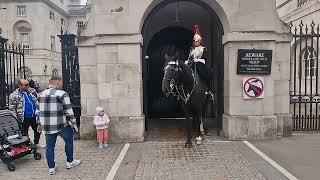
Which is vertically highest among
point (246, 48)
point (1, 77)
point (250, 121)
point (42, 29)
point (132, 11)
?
point (42, 29)

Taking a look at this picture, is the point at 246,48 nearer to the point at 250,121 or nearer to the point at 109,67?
the point at 250,121

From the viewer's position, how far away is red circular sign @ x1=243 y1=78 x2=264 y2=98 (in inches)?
339

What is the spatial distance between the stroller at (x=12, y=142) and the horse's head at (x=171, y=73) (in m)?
3.19

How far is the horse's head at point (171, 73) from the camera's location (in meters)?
7.56

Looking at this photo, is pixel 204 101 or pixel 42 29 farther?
pixel 42 29

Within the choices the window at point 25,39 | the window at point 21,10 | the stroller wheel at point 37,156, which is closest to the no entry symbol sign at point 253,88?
the stroller wheel at point 37,156

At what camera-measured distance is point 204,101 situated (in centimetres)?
907

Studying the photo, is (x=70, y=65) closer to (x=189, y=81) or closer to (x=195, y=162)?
(x=189, y=81)

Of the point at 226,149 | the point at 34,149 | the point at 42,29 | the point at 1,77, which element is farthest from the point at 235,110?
the point at 42,29

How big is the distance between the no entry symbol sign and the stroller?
5260 mm

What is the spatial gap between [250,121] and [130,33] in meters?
3.85

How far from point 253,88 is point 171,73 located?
2422 mm

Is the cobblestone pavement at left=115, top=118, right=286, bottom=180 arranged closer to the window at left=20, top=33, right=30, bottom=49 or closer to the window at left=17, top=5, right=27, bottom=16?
the window at left=20, top=33, right=30, bottom=49

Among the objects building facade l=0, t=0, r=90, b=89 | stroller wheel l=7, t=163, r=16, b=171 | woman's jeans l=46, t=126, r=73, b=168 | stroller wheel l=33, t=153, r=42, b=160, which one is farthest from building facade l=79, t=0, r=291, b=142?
building facade l=0, t=0, r=90, b=89
